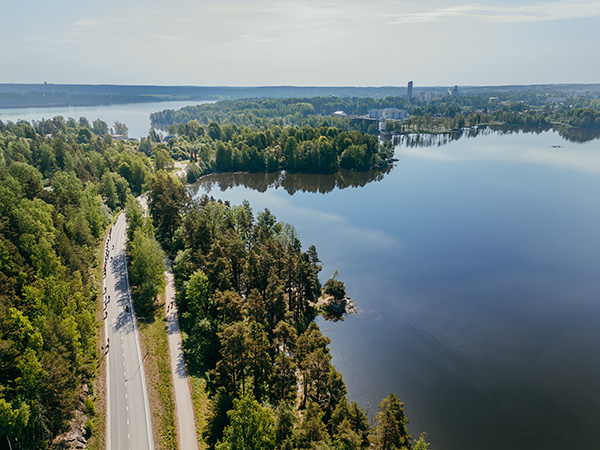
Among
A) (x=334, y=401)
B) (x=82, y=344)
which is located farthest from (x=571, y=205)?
(x=82, y=344)

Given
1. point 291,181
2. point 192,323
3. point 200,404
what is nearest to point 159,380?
point 200,404

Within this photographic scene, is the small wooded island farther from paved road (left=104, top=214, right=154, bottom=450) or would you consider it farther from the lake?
the lake

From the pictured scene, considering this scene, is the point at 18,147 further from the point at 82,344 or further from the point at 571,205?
the point at 571,205

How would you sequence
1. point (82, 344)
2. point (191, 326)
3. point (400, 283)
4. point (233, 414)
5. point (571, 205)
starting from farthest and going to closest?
point (571, 205) → point (400, 283) → point (191, 326) → point (82, 344) → point (233, 414)

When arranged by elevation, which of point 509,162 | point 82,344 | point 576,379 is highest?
point 509,162

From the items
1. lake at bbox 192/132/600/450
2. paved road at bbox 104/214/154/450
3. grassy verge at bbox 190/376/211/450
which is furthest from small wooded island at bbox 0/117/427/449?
lake at bbox 192/132/600/450
